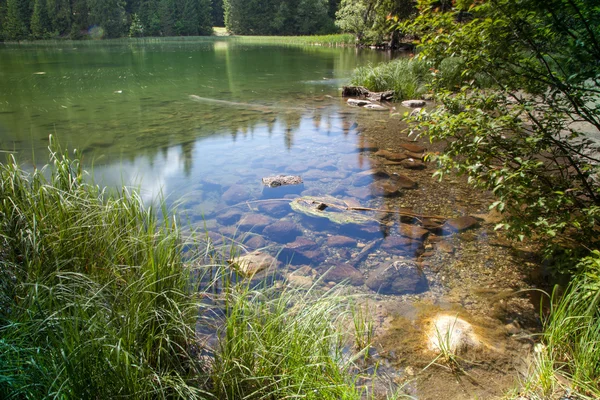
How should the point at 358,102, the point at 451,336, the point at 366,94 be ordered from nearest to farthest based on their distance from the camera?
the point at 451,336, the point at 358,102, the point at 366,94

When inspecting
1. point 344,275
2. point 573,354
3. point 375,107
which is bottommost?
point 344,275

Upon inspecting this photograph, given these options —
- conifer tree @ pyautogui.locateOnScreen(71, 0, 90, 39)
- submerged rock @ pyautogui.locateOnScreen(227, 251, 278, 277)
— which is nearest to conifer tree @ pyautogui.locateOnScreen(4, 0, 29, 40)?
conifer tree @ pyautogui.locateOnScreen(71, 0, 90, 39)

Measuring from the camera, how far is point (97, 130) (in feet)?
25.9

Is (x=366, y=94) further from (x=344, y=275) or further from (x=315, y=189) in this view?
(x=344, y=275)

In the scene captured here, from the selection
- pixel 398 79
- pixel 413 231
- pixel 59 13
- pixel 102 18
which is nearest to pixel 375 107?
pixel 398 79

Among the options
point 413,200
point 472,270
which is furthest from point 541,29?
point 413,200

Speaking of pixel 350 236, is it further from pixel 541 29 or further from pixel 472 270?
pixel 541 29

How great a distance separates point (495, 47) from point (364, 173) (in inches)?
122

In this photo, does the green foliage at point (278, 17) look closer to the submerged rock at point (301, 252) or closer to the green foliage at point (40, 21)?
the green foliage at point (40, 21)

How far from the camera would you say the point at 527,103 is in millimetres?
2898

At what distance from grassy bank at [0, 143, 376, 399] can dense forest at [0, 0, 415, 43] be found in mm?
36784

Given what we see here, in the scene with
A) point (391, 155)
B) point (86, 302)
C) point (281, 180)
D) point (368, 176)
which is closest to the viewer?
point (86, 302)

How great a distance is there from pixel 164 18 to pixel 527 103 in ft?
200

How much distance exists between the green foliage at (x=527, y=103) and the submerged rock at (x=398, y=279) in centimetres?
84
